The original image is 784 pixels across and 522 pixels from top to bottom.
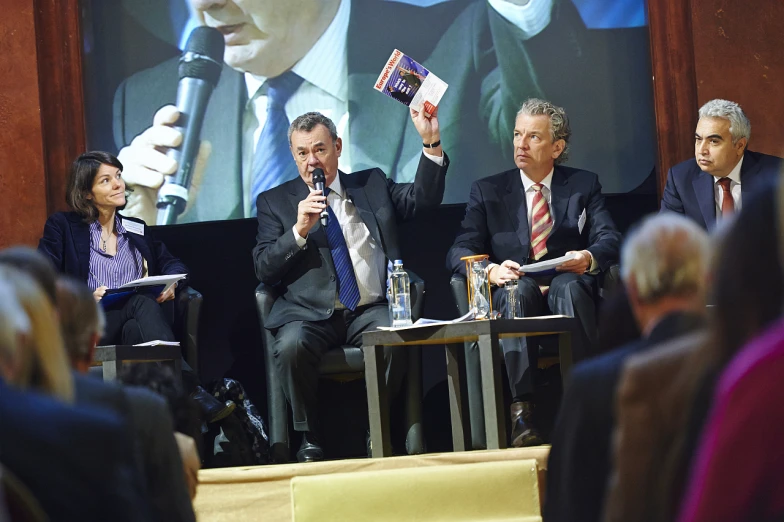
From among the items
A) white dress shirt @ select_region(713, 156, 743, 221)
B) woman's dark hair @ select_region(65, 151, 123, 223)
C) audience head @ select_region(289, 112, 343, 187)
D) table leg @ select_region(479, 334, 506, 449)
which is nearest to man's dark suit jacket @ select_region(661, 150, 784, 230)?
white dress shirt @ select_region(713, 156, 743, 221)

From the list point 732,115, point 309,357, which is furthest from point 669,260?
point 732,115

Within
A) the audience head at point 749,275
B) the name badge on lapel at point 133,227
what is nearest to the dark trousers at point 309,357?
the name badge on lapel at point 133,227

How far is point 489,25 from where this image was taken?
16.1 feet

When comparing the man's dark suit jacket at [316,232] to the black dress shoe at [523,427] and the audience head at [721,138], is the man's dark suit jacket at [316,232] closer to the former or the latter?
the black dress shoe at [523,427]

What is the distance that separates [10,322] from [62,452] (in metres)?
0.17

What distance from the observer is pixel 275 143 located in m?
4.91

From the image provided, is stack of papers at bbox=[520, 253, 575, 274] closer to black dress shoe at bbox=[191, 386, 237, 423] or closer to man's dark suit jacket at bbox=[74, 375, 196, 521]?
black dress shoe at bbox=[191, 386, 237, 423]

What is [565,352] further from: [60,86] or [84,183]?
[60,86]

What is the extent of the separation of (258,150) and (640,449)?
12.9 ft

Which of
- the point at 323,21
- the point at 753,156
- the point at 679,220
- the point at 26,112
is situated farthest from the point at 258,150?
the point at 679,220

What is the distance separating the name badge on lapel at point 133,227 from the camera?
4.35m

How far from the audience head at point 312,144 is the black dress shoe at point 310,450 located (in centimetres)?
96

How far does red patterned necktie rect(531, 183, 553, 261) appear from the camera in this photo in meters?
4.14

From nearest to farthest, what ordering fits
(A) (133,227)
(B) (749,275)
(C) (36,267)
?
(B) (749,275), (C) (36,267), (A) (133,227)
